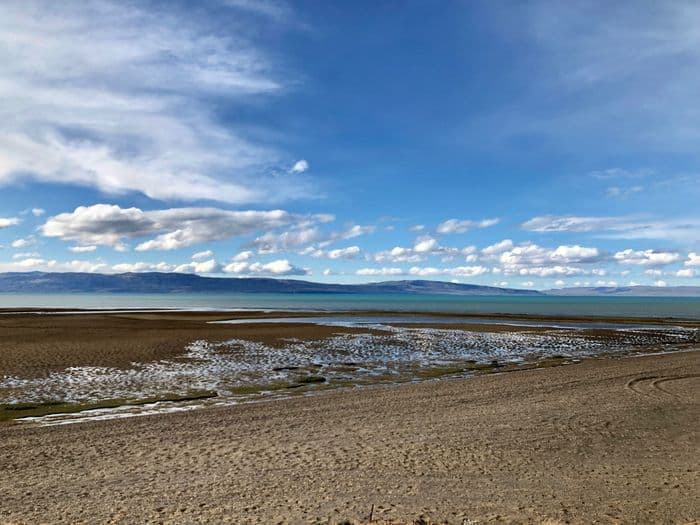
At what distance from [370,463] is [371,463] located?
2 centimetres

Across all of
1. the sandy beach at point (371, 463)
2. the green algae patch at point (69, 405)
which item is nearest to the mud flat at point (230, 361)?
the green algae patch at point (69, 405)

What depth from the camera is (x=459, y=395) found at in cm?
1834

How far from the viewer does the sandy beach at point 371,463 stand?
8375mm

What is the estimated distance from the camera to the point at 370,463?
10781mm

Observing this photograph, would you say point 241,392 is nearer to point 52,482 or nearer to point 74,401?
point 74,401

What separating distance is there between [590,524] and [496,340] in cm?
3422

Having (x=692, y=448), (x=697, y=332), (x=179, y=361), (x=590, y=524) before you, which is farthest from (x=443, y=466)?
(x=697, y=332)

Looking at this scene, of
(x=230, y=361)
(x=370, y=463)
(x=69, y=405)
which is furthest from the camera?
(x=230, y=361)

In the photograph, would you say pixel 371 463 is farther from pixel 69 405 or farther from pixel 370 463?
pixel 69 405

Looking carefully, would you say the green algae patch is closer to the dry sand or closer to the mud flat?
the mud flat

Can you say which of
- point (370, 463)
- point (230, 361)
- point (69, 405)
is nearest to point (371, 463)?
point (370, 463)

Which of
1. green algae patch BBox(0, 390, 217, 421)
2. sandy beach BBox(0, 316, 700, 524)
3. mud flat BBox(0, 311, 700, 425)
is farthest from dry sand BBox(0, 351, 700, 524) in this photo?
mud flat BBox(0, 311, 700, 425)

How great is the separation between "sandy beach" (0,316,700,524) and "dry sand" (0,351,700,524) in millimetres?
40

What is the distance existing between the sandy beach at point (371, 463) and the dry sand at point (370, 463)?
4 centimetres
